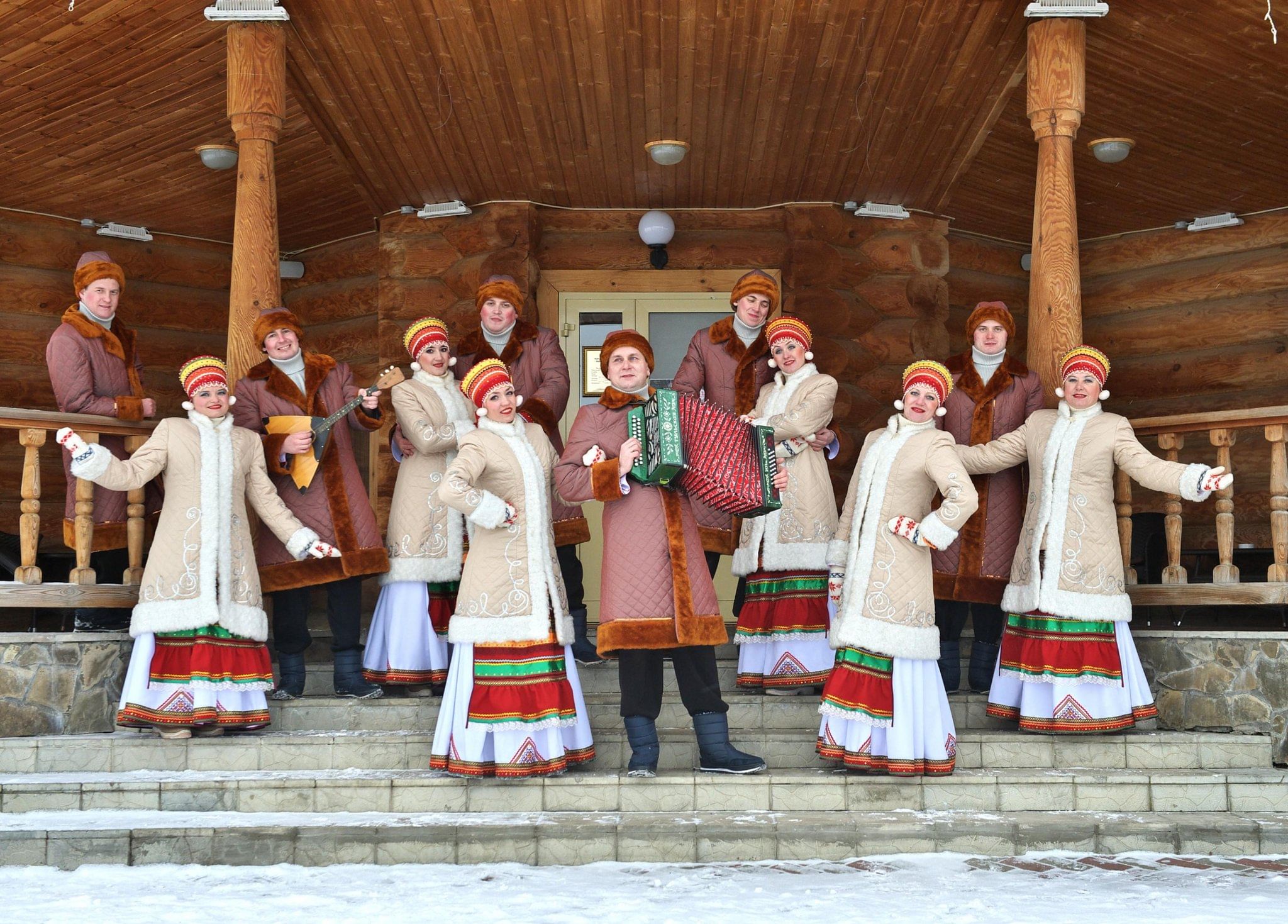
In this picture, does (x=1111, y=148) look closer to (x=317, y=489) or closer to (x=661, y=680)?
(x=661, y=680)

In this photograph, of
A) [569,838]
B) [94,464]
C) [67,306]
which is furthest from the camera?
[67,306]

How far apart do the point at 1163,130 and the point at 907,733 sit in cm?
436

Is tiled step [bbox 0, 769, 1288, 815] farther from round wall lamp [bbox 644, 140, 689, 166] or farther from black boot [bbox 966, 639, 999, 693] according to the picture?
round wall lamp [bbox 644, 140, 689, 166]

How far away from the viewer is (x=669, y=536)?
510 cm

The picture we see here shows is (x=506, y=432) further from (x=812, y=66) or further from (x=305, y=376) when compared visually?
(x=812, y=66)

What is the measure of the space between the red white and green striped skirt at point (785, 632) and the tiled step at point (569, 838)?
109 centimetres

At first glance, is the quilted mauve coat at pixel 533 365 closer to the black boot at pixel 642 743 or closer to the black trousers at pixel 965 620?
the black boot at pixel 642 743

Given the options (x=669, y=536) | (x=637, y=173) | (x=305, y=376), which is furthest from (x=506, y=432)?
(x=637, y=173)

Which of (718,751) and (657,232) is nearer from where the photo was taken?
(718,751)

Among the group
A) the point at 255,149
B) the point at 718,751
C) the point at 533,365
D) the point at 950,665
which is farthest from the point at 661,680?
the point at 255,149

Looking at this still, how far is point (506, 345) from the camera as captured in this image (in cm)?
648

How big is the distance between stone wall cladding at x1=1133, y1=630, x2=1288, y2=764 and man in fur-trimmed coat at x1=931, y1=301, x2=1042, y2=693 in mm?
735

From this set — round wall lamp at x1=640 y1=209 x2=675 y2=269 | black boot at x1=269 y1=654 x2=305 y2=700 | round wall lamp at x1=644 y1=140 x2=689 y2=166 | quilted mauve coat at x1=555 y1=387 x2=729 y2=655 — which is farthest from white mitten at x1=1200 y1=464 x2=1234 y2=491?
round wall lamp at x1=640 y1=209 x2=675 y2=269

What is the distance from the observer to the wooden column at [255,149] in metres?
6.29
